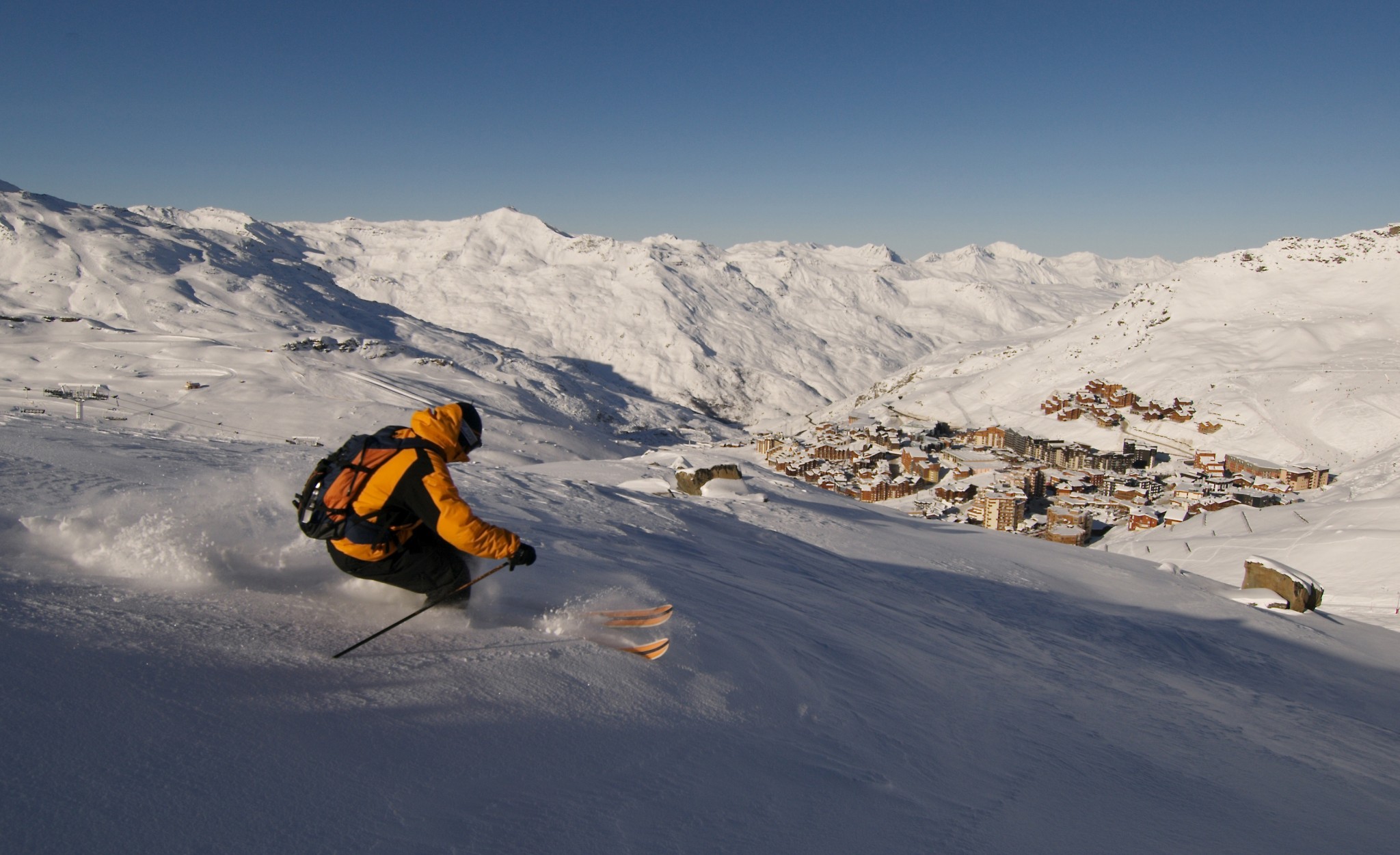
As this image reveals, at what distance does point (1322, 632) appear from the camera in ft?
42.0

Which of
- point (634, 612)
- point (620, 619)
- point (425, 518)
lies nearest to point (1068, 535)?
point (634, 612)

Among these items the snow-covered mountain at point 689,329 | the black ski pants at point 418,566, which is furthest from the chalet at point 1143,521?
the snow-covered mountain at point 689,329

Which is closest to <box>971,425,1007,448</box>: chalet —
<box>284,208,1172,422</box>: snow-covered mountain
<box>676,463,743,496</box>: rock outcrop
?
<box>676,463,743,496</box>: rock outcrop

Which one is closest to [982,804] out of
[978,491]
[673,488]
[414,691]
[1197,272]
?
[414,691]

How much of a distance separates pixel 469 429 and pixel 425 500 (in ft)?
1.59

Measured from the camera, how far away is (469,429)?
392 cm

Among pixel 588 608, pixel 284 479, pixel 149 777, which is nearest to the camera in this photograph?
pixel 149 777

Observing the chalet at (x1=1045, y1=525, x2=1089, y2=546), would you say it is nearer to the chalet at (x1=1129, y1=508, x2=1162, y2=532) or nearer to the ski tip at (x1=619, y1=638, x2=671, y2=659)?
the chalet at (x1=1129, y1=508, x2=1162, y2=532)

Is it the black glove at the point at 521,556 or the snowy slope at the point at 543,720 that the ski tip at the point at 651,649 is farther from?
the black glove at the point at 521,556

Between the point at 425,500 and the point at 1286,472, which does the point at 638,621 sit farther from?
the point at 1286,472

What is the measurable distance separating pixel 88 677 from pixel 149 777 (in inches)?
29.4

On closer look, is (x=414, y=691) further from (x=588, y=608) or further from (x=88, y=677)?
(x=588, y=608)

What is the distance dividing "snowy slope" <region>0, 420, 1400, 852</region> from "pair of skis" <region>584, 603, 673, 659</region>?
11cm

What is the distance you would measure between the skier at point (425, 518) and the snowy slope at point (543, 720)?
309mm
